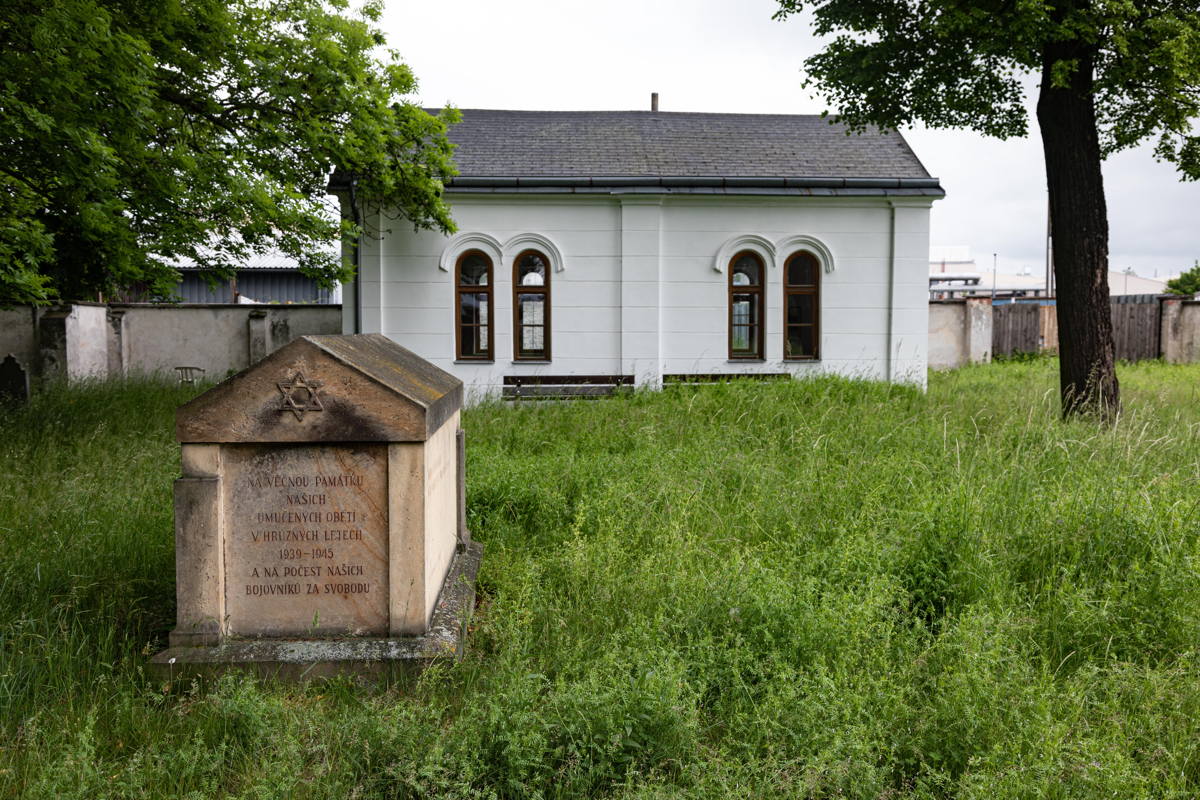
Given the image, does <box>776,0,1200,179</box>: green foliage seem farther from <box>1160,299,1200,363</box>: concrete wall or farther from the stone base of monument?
<box>1160,299,1200,363</box>: concrete wall

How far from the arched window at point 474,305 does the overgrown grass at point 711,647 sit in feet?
25.5

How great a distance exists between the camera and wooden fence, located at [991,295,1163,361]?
22.1m

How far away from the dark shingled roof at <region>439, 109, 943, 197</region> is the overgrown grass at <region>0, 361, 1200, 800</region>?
841 cm

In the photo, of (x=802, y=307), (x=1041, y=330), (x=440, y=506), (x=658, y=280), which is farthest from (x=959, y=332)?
(x=440, y=506)

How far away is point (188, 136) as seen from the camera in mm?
10148

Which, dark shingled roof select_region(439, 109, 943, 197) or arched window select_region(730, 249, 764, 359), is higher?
dark shingled roof select_region(439, 109, 943, 197)

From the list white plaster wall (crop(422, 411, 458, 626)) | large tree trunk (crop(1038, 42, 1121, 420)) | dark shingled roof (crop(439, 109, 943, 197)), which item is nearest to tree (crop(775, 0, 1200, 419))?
large tree trunk (crop(1038, 42, 1121, 420))

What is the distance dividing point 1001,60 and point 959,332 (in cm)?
1227

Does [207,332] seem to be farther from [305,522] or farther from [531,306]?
[305,522]

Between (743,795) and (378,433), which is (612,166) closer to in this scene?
(378,433)

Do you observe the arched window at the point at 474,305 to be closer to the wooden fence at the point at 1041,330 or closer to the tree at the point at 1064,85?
the tree at the point at 1064,85

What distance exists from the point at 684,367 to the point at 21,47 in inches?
416

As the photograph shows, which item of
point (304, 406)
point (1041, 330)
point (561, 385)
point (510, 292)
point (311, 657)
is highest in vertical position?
point (510, 292)

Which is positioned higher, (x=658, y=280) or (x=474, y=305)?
(x=658, y=280)
